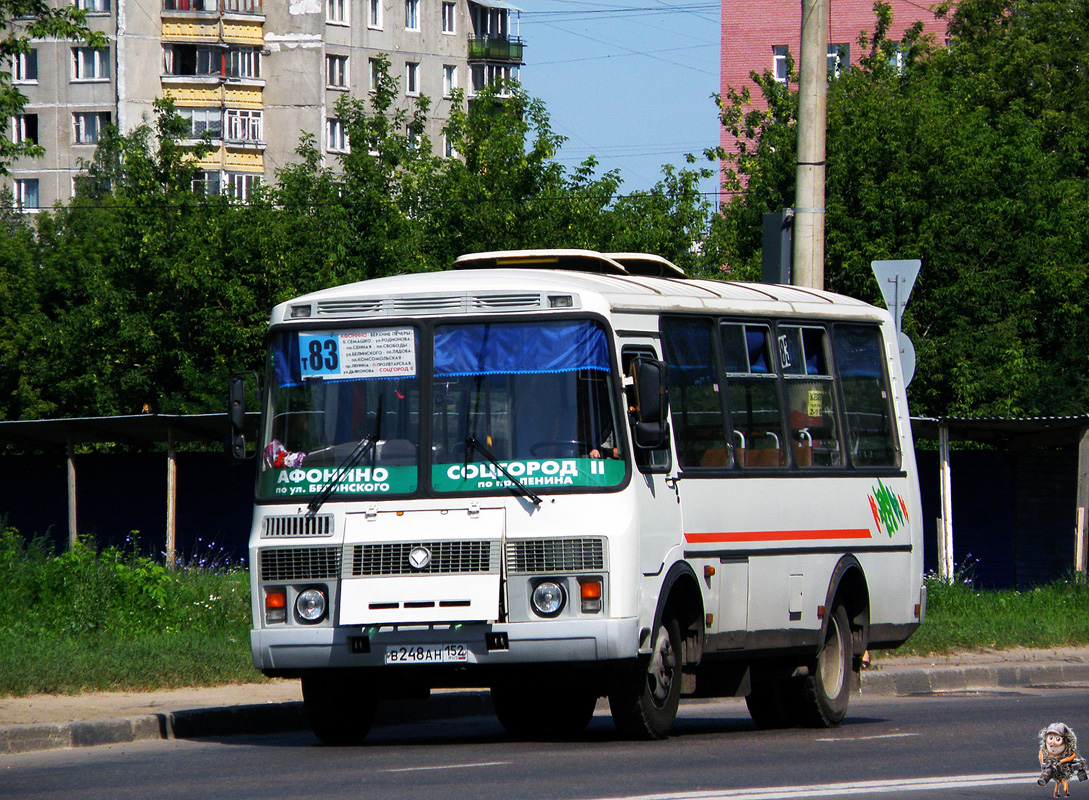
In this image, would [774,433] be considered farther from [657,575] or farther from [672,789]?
[672,789]

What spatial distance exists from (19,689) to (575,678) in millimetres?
4397

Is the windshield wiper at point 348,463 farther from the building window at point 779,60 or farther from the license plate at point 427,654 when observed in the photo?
the building window at point 779,60

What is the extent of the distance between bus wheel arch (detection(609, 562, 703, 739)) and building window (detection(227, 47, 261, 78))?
7489 centimetres

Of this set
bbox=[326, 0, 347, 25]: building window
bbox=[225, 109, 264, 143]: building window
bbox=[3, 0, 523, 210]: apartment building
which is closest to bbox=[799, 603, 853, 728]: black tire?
bbox=[3, 0, 523, 210]: apartment building

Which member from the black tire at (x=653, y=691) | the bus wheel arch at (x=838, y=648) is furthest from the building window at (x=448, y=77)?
the black tire at (x=653, y=691)

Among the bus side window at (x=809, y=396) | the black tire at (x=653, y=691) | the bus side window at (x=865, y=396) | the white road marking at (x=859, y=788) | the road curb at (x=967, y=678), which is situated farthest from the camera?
the road curb at (x=967, y=678)

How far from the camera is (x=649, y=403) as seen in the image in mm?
10766

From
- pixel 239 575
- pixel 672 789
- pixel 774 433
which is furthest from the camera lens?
pixel 239 575

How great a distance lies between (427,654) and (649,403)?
6.41 ft

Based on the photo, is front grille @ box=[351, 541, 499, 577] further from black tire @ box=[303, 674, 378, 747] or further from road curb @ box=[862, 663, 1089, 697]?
road curb @ box=[862, 663, 1089, 697]

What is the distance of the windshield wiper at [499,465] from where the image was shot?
10.8 meters

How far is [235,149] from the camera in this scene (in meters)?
83.4

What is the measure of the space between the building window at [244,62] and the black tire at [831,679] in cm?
7350

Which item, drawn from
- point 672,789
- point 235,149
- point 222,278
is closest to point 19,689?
point 672,789
